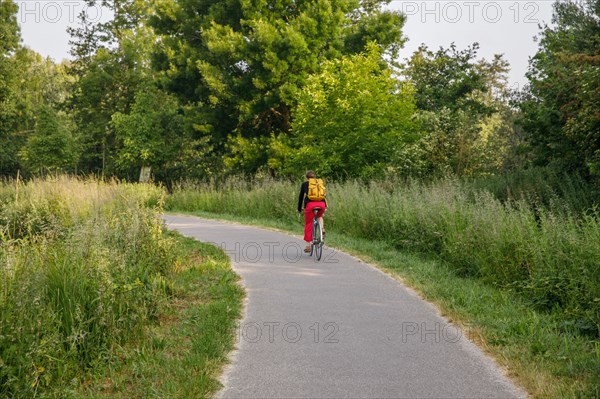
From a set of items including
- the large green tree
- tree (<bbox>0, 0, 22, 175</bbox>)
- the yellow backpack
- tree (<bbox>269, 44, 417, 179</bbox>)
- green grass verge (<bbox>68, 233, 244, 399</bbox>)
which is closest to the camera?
green grass verge (<bbox>68, 233, 244, 399</bbox>)

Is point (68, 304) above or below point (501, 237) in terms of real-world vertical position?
below

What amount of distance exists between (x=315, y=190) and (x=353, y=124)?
11641 millimetres

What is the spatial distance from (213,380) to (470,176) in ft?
73.0

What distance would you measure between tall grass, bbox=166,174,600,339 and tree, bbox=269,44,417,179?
14.1 ft

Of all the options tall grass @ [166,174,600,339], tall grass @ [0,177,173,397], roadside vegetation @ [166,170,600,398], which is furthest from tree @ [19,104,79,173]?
tall grass @ [0,177,173,397]

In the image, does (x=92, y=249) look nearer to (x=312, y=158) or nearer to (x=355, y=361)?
(x=355, y=361)

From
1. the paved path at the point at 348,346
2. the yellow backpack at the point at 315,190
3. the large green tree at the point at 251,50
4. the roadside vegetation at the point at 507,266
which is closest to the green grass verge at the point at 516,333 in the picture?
the roadside vegetation at the point at 507,266

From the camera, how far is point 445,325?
21.7 feet

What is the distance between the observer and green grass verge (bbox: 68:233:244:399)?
4574 millimetres

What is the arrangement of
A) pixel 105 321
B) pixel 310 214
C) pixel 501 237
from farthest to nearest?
pixel 310 214 → pixel 501 237 → pixel 105 321

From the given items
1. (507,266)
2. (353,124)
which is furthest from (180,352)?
(353,124)

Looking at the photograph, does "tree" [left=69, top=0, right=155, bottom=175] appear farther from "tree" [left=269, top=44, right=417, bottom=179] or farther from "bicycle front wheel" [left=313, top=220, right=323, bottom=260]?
"bicycle front wheel" [left=313, top=220, right=323, bottom=260]

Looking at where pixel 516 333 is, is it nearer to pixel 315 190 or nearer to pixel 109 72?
pixel 315 190

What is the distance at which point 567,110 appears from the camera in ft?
49.9
